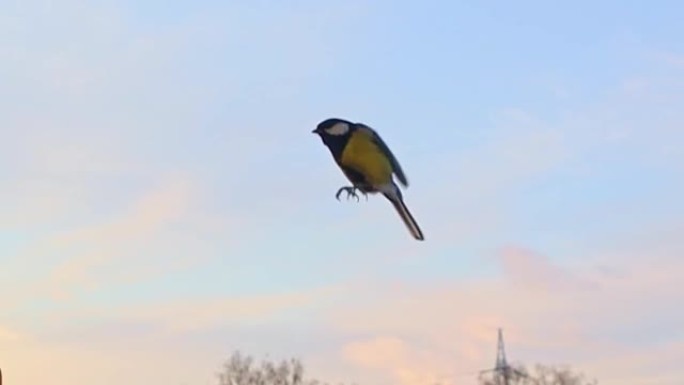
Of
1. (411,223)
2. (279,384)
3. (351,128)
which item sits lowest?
(411,223)

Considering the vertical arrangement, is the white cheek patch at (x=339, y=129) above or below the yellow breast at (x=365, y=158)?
above

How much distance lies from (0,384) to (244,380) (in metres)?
47.6

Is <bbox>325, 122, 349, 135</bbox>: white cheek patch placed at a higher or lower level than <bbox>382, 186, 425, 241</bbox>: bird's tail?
higher

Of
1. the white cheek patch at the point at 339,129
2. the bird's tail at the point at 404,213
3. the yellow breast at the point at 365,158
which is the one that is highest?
the white cheek patch at the point at 339,129

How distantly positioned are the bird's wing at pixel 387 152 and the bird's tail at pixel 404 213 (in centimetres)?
23

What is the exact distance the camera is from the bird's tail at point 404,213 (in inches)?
271

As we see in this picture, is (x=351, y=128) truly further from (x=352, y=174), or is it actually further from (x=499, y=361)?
(x=499, y=361)

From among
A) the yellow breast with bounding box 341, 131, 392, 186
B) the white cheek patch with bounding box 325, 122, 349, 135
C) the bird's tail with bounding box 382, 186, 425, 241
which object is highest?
the white cheek patch with bounding box 325, 122, 349, 135

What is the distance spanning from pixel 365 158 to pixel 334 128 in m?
0.23

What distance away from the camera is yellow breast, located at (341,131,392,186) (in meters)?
6.96

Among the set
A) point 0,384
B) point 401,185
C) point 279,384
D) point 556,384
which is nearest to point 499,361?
point 556,384

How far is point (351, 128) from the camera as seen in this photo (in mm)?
7035

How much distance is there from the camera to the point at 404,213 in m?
6.92

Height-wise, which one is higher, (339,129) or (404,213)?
(339,129)
